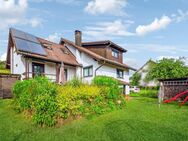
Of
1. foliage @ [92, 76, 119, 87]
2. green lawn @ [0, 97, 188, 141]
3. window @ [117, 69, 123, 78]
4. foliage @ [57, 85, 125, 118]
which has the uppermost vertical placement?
window @ [117, 69, 123, 78]

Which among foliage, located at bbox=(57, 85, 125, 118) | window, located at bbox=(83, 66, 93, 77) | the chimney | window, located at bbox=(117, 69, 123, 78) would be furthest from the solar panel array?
window, located at bbox=(117, 69, 123, 78)

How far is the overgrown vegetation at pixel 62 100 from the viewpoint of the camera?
9211 millimetres

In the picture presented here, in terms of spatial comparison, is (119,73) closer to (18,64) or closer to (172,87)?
(172,87)

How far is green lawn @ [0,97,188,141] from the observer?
7383mm

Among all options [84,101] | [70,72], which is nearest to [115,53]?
[70,72]

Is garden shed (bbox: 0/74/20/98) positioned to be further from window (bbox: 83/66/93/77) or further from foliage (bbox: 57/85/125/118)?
window (bbox: 83/66/93/77)

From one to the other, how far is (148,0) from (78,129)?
8479 mm

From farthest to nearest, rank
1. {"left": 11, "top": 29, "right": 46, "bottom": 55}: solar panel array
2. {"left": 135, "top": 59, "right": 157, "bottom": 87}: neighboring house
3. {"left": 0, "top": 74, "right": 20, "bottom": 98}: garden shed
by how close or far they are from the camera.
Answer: {"left": 135, "top": 59, "right": 157, "bottom": 87}: neighboring house < {"left": 11, "top": 29, "right": 46, "bottom": 55}: solar panel array < {"left": 0, "top": 74, "right": 20, "bottom": 98}: garden shed

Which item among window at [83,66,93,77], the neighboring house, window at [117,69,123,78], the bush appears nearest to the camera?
the bush

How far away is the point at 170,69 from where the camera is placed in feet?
88.2

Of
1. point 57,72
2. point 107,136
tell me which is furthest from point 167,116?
point 57,72

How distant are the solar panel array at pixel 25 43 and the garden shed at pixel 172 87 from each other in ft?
36.6

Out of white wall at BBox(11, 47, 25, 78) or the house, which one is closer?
the house

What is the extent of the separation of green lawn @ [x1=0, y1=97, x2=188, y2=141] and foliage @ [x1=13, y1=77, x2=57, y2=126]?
16.6 inches
